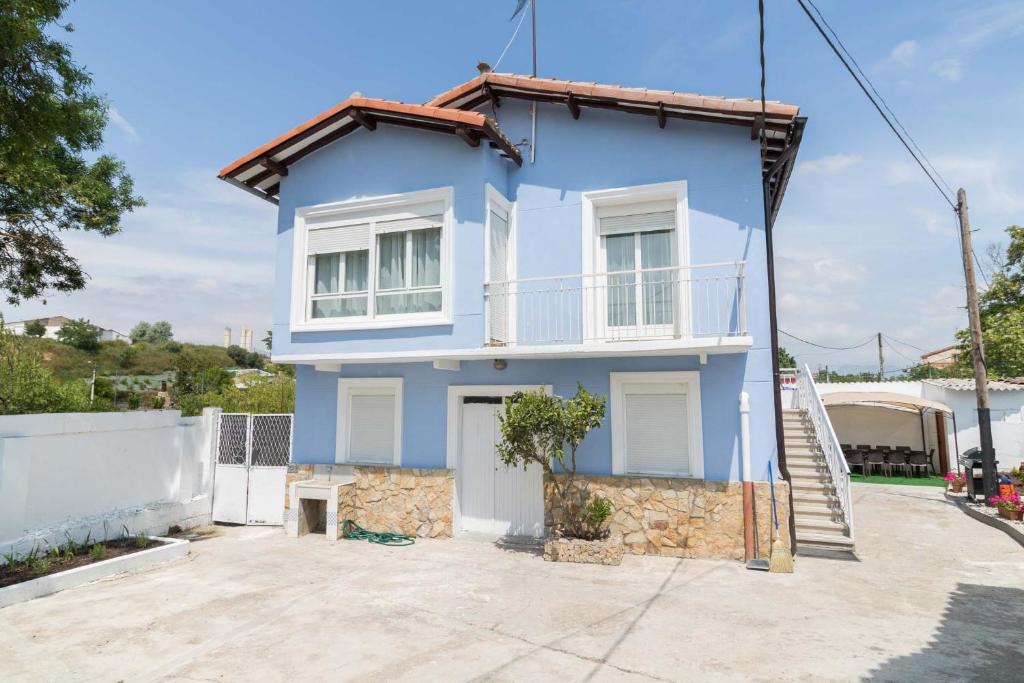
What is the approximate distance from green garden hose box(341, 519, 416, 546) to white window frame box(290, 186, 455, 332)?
368cm

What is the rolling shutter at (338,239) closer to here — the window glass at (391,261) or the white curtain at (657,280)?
the window glass at (391,261)

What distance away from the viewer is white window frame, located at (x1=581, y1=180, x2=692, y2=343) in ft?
30.8

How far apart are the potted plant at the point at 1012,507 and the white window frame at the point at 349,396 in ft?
40.3

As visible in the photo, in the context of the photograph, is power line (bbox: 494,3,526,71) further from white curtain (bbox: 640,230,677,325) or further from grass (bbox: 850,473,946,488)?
grass (bbox: 850,473,946,488)

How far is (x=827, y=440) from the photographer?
10.5 meters

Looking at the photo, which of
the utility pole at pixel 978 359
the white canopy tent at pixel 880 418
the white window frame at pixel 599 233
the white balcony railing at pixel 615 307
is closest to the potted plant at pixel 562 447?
the white balcony railing at pixel 615 307

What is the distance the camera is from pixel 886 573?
8.20m

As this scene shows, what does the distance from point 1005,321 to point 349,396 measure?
25322mm

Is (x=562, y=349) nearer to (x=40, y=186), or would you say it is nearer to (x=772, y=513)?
(x=772, y=513)

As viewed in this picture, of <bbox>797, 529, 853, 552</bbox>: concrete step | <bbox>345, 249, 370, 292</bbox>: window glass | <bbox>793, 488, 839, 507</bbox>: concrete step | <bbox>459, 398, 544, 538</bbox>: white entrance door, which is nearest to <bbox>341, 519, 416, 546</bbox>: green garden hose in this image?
<bbox>459, 398, 544, 538</bbox>: white entrance door

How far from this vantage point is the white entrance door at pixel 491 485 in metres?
10.2

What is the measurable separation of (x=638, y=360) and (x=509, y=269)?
9.41 feet

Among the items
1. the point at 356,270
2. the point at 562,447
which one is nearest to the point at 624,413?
the point at 562,447

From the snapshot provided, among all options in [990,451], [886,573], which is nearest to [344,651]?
[886,573]
